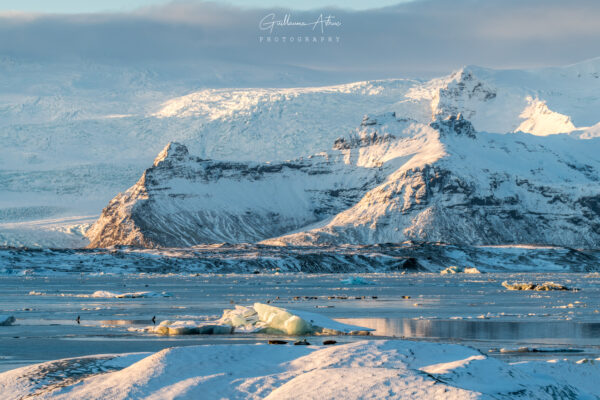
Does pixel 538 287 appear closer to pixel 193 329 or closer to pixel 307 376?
pixel 193 329

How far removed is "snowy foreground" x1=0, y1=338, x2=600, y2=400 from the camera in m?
17.7

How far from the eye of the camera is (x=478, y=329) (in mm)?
42250

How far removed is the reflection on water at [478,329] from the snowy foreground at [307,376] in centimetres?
1598

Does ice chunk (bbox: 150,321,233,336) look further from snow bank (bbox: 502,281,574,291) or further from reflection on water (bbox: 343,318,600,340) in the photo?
snow bank (bbox: 502,281,574,291)

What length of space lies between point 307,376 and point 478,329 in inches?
981

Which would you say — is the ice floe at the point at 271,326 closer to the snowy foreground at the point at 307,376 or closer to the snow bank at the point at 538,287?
the snowy foreground at the point at 307,376

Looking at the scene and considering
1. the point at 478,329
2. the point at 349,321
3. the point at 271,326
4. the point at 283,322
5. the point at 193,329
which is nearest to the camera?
the point at 283,322

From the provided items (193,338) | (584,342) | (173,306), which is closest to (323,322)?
(193,338)

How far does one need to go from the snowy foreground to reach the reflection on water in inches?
629

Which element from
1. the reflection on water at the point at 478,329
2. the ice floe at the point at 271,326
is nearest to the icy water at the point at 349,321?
the reflection on water at the point at 478,329

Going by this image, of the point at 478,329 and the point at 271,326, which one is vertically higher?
the point at 271,326

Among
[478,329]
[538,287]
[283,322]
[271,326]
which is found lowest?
[538,287]

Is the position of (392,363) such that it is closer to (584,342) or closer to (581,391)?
(581,391)

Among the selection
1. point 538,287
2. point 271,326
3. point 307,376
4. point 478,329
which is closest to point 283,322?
point 271,326
